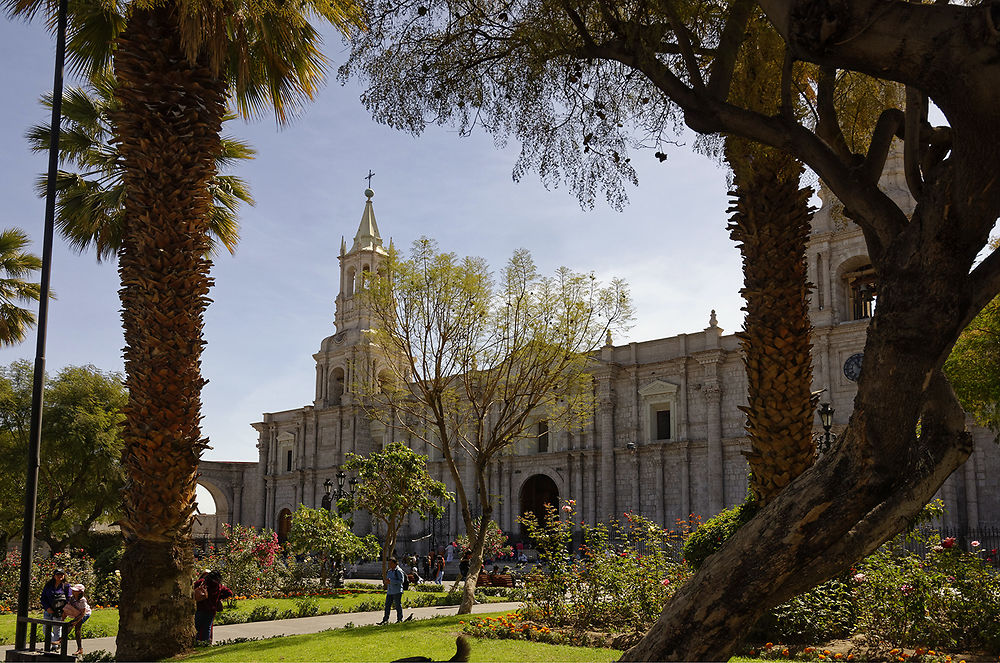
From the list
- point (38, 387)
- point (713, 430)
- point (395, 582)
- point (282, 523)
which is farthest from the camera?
point (282, 523)

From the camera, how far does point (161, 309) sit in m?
9.75

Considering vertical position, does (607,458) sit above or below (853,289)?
below

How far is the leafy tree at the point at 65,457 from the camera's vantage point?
82.5ft

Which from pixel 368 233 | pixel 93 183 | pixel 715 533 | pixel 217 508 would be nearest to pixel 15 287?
pixel 93 183

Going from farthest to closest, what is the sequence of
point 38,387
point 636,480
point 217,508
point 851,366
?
point 217,508
point 636,480
point 851,366
point 38,387

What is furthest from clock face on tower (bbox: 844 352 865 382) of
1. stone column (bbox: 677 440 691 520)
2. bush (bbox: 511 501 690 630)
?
bush (bbox: 511 501 690 630)

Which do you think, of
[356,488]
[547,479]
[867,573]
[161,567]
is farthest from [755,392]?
[547,479]

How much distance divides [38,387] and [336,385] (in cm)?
3789

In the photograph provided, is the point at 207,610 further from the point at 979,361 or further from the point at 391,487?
the point at 979,361

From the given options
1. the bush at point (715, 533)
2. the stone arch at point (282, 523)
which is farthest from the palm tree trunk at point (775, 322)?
the stone arch at point (282, 523)

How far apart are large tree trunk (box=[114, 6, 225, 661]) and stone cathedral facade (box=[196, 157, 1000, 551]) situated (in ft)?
38.0

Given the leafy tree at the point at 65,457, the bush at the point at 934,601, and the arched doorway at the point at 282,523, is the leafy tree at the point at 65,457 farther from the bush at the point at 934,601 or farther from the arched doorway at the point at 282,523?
the bush at the point at 934,601

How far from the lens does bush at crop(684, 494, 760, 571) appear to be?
10.8 meters

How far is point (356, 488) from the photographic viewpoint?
22719 millimetres
